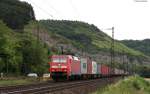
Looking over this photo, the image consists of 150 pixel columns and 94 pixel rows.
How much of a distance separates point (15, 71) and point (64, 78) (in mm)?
28212

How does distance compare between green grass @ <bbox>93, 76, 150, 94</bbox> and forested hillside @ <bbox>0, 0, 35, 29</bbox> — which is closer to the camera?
green grass @ <bbox>93, 76, 150, 94</bbox>

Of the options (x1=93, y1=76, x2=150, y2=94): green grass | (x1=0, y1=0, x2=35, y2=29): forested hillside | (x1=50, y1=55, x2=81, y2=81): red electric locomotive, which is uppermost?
(x1=0, y1=0, x2=35, y2=29): forested hillside

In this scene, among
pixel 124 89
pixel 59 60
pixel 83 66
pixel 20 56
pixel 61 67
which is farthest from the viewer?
pixel 20 56

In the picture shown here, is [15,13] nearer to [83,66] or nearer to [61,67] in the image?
[83,66]

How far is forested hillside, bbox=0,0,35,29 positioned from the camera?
556 feet

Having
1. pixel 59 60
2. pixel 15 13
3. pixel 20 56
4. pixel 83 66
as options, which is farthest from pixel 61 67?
pixel 15 13

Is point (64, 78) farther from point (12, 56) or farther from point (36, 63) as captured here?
point (36, 63)

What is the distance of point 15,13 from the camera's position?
171375 millimetres

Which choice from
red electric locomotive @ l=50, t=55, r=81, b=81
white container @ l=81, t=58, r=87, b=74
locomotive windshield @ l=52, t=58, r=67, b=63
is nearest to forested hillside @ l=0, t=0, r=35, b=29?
white container @ l=81, t=58, r=87, b=74

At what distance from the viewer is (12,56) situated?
90.6 metres

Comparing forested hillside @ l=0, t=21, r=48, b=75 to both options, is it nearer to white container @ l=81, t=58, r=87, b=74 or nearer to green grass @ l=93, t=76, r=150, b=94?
white container @ l=81, t=58, r=87, b=74

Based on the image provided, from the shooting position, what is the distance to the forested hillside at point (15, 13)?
170 meters

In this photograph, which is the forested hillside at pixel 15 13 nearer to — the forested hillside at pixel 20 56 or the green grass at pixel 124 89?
the forested hillside at pixel 20 56

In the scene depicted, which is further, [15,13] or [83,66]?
[15,13]
